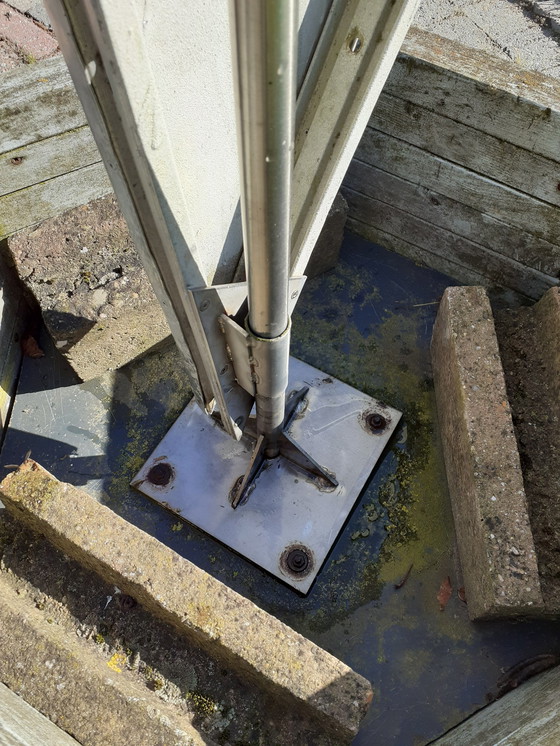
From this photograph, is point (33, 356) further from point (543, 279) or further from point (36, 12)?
point (543, 279)

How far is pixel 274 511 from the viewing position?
7.15 ft

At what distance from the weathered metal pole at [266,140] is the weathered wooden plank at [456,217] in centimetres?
152

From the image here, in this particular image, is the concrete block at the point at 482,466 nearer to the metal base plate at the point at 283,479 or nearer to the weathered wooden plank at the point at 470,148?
the metal base plate at the point at 283,479

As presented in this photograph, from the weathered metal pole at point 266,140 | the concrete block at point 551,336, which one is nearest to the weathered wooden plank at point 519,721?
the concrete block at point 551,336

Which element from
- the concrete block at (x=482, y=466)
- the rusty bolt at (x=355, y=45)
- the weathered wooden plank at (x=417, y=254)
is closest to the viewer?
the rusty bolt at (x=355, y=45)

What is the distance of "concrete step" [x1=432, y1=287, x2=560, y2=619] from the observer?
180cm

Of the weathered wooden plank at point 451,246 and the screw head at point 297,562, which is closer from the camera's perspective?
the screw head at point 297,562

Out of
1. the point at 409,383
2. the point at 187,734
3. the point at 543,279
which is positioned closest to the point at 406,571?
the point at 409,383

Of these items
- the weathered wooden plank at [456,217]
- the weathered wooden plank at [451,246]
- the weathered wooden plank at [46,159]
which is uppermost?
A: the weathered wooden plank at [46,159]

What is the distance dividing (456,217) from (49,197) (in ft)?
5.63

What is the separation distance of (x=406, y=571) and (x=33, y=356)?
1.81m

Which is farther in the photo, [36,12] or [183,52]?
[36,12]

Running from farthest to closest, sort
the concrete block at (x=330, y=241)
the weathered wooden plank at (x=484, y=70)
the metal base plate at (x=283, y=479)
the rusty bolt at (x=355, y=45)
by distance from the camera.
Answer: the concrete block at (x=330, y=241) < the metal base plate at (x=283, y=479) < the weathered wooden plank at (x=484, y=70) < the rusty bolt at (x=355, y=45)

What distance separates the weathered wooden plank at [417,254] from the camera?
2674mm
